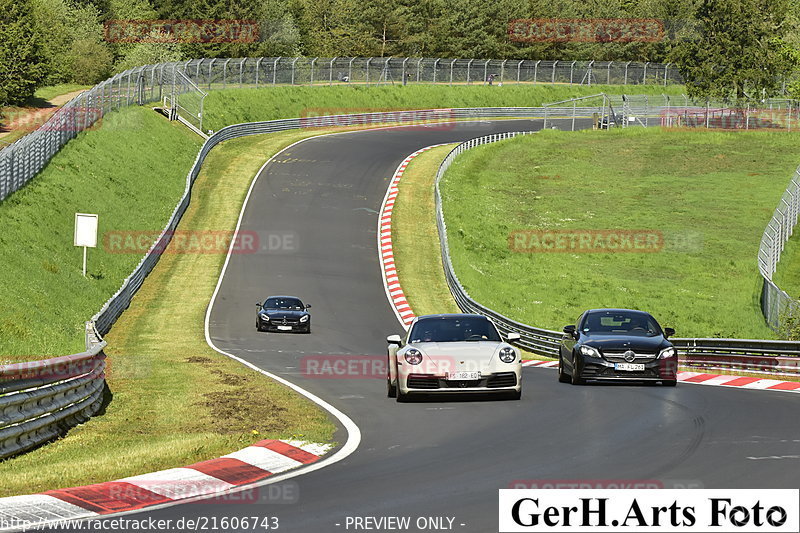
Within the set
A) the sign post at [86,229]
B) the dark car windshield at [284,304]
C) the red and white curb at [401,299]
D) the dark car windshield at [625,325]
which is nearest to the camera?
the dark car windshield at [625,325]

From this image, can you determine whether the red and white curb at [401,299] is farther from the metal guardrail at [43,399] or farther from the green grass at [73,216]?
the metal guardrail at [43,399]

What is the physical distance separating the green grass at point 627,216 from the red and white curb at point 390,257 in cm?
296

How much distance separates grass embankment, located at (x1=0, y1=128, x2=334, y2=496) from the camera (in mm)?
12430

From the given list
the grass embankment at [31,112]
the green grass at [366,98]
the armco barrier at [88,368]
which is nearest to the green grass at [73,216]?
the armco barrier at [88,368]

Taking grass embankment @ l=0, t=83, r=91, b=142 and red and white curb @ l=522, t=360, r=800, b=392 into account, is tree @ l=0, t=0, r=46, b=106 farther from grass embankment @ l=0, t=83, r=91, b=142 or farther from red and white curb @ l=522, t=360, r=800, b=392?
red and white curb @ l=522, t=360, r=800, b=392

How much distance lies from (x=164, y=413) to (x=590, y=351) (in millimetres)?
8151

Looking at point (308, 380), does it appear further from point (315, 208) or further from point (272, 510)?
point (315, 208)

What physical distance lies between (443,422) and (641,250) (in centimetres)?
4180

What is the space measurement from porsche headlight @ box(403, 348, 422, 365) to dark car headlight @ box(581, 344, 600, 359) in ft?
14.7

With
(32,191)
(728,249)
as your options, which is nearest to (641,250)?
(728,249)

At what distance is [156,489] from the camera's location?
35.1 ft

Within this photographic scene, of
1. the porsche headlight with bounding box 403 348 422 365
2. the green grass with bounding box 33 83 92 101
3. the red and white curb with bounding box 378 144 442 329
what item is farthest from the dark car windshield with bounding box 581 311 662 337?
the green grass with bounding box 33 83 92 101

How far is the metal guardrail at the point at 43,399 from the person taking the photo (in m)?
12.8

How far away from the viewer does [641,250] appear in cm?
5609
